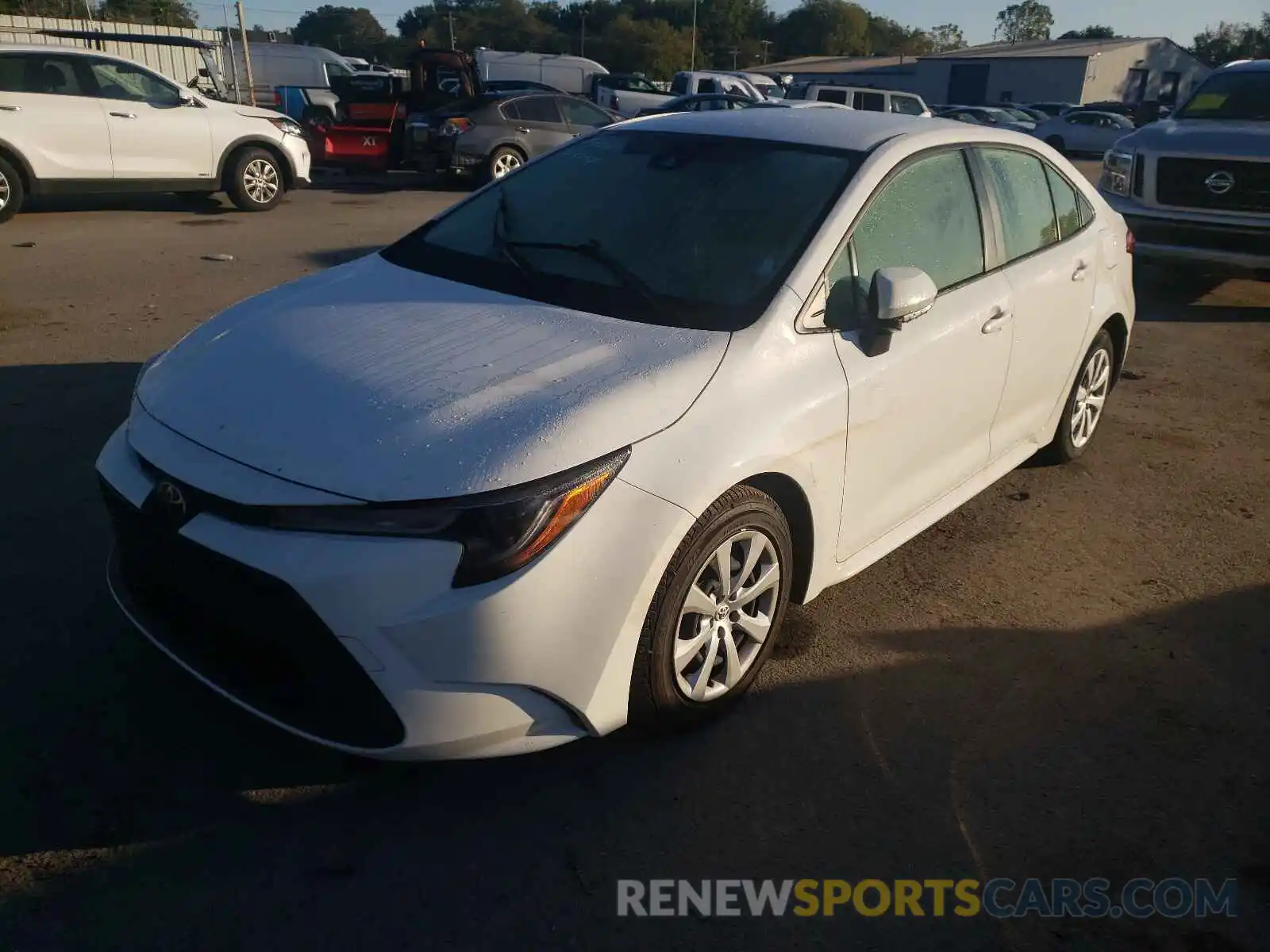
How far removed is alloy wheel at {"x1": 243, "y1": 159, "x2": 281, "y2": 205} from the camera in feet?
40.2

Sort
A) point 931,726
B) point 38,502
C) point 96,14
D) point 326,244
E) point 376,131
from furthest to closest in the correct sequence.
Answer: point 96,14
point 376,131
point 326,244
point 38,502
point 931,726

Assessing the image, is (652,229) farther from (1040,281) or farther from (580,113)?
(580,113)

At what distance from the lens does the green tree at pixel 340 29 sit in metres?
81.1

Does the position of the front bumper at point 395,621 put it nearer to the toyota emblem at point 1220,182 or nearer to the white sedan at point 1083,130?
the toyota emblem at point 1220,182

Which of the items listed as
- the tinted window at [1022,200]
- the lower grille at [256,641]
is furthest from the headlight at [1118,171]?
the lower grille at [256,641]

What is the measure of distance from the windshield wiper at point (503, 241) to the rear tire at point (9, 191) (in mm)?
8856

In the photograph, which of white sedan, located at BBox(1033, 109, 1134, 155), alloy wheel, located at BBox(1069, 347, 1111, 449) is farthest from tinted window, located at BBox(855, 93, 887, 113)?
alloy wheel, located at BBox(1069, 347, 1111, 449)

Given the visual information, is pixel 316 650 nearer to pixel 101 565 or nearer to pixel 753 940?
pixel 753 940

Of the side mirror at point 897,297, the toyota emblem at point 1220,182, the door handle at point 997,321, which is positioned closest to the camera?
the side mirror at point 897,297

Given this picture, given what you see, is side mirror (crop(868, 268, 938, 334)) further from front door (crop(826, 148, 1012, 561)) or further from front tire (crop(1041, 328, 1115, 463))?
front tire (crop(1041, 328, 1115, 463))

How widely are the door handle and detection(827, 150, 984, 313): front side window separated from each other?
174mm

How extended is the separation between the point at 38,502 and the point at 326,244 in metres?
6.71

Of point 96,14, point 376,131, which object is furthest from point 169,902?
point 96,14

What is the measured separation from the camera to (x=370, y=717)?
247cm
